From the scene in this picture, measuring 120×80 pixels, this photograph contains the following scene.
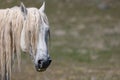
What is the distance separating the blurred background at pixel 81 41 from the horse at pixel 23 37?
5.34 meters

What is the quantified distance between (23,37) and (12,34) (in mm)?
303

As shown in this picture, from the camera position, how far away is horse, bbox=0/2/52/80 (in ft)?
34.4

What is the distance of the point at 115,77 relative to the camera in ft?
62.1

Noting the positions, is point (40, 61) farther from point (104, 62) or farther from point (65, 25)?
point (65, 25)

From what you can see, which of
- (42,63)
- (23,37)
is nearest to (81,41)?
(23,37)

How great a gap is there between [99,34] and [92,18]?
5.10 m

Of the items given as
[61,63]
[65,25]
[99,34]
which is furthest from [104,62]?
[65,25]

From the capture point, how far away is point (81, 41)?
106 feet

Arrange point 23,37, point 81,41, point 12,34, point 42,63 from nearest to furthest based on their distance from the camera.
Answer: point 42,63
point 23,37
point 12,34
point 81,41

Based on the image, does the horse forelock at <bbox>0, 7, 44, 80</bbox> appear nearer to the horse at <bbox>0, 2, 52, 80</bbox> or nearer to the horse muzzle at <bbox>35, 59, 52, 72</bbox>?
the horse at <bbox>0, 2, 52, 80</bbox>

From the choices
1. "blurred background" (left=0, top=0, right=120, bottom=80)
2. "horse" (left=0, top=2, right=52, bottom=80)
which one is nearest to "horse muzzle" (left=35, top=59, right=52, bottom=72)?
"horse" (left=0, top=2, right=52, bottom=80)

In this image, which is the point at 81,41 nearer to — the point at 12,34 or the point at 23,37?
the point at 12,34

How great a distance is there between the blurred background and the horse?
17.5 feet

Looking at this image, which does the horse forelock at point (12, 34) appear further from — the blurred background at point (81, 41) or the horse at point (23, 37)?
the blurred background at point (81, 41)
